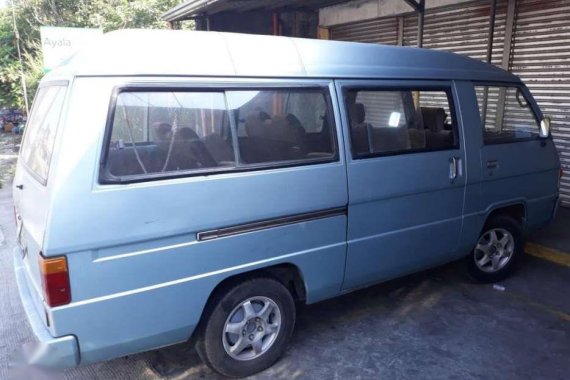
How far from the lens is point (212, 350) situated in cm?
280

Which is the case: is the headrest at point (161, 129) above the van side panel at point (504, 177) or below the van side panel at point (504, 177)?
above

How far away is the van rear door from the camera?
2375 millimetres

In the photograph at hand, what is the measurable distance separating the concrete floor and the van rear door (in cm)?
94

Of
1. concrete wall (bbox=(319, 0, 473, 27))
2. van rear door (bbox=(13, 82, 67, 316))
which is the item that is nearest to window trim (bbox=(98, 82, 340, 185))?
van rear door (bbox=(13, 82, 67, 316))

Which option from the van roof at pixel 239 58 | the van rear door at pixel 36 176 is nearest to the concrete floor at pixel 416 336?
the van rear door at pixel 36 176

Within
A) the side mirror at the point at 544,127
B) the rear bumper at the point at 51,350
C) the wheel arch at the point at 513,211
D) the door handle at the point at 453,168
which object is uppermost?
the side mirror at the point at 544,127

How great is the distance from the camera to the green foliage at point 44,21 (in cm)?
1617

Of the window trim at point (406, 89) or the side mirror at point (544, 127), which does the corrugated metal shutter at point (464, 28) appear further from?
the window trim at point (406, 89)

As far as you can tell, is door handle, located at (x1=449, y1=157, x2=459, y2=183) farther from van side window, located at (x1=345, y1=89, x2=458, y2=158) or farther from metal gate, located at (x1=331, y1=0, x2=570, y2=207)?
metal gate, located at (x1=331, y1=0, x2=570, y2=207)

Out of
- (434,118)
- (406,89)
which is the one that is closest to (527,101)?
(434,118)

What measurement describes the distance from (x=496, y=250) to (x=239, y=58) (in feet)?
10.0

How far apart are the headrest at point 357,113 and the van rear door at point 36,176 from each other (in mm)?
1781

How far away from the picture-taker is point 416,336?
351 cm

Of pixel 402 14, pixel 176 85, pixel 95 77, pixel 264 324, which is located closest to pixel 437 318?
pixel 264 324
